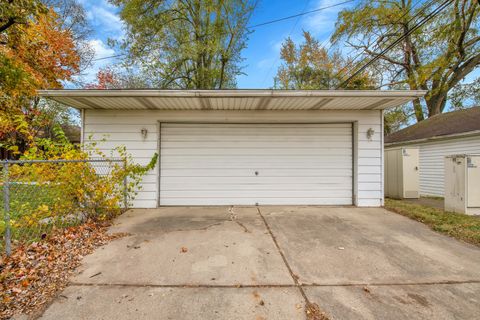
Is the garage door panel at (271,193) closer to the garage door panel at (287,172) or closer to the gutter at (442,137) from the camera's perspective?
the garage door panel at (287,172)

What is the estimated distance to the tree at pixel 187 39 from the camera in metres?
9.74

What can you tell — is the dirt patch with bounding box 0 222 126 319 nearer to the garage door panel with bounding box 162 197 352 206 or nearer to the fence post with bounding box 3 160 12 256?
the fence post with bounding box 3 160 12 256

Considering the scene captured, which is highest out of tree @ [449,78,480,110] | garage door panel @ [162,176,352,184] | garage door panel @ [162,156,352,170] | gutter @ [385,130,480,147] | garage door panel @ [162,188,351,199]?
tree @ [449,78,480,110]

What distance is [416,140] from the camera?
→ 9.30m

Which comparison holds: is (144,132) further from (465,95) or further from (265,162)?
(465,95)

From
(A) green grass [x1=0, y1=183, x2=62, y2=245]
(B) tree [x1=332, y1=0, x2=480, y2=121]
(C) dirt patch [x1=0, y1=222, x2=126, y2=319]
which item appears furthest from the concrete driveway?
(B) tree [x1=332, y1=0, x2=480, y2=121]

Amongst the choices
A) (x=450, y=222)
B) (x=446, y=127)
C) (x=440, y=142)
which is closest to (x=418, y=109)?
(x=446, y=127)

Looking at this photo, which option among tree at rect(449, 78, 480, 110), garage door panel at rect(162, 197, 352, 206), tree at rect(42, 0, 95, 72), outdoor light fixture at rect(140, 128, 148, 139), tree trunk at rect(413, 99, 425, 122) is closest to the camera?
outdoor light fixture at rect(140, 128, 148, 139)

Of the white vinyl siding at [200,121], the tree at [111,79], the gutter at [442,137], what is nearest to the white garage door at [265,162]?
the white vinyl siding at [200,121]

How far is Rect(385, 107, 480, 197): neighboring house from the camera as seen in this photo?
7.60 meters

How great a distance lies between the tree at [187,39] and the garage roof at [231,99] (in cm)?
586

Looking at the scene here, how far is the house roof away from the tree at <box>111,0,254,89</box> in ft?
27.6

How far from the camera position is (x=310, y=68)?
15148 millimetres

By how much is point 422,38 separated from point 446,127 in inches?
247
